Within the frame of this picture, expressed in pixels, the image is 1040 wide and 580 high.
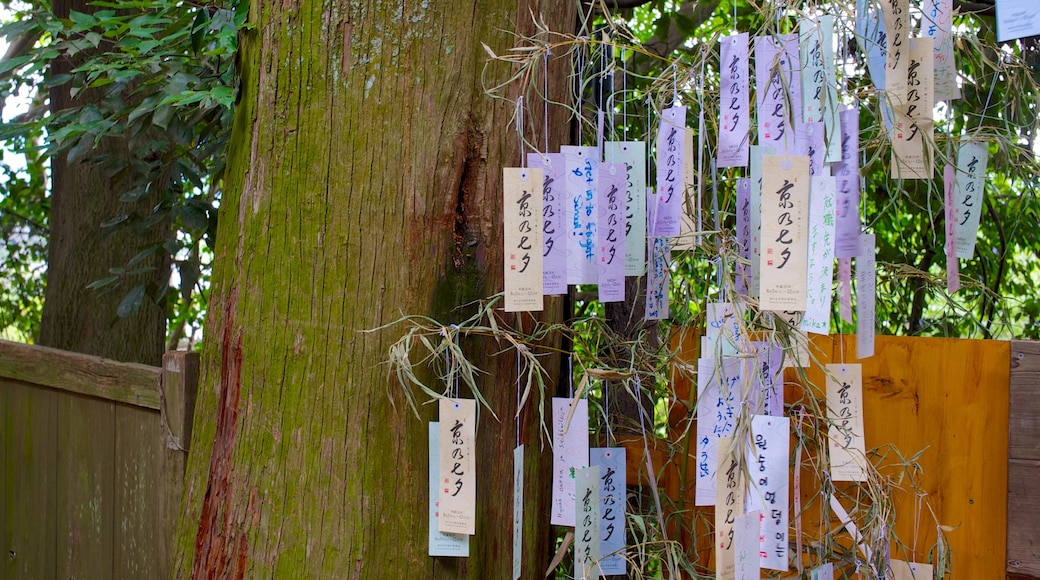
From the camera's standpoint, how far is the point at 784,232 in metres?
1.23

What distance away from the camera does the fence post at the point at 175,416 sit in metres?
2.08

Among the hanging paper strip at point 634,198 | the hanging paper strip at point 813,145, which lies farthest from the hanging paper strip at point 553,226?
the hanging paper strip at point 813,145

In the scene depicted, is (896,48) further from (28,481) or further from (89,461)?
(28,481)

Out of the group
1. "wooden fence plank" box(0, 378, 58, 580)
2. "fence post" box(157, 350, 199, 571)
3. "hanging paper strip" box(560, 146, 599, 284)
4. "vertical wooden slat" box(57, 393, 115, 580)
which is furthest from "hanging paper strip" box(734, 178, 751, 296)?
"wooden fence plank" box(0, 378, 58, 580)

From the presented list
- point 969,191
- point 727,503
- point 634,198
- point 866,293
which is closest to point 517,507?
point 727,503

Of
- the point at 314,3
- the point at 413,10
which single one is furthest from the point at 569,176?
the point at 314,3

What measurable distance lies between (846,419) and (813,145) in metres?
0.51

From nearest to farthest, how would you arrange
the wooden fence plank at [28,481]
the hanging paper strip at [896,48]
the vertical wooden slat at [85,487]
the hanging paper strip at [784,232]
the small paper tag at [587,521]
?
1. the hanging paper strip at [784,232]
2. the hanging paper strip at [896,48]
3. the small paper tag at [587,521]
4. the vertical wooden slat at [85,487]
5. the wooden fence plank at [28,481]

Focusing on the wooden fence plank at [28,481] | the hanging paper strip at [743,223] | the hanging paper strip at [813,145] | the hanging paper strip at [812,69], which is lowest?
the wooden fence plank at [28,481]

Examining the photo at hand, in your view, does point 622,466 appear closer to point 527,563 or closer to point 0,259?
point 527,563

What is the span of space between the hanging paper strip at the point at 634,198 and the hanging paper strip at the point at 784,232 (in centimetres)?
34

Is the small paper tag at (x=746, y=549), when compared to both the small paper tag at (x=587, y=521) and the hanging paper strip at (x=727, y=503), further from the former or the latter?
the small paper tag at (x=587, y=521)

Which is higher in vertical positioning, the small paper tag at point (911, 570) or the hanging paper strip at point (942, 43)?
the hanging paper strip at point (942, 43)

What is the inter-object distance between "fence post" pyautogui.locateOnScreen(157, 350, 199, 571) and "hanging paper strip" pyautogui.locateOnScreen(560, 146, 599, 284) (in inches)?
42.7
